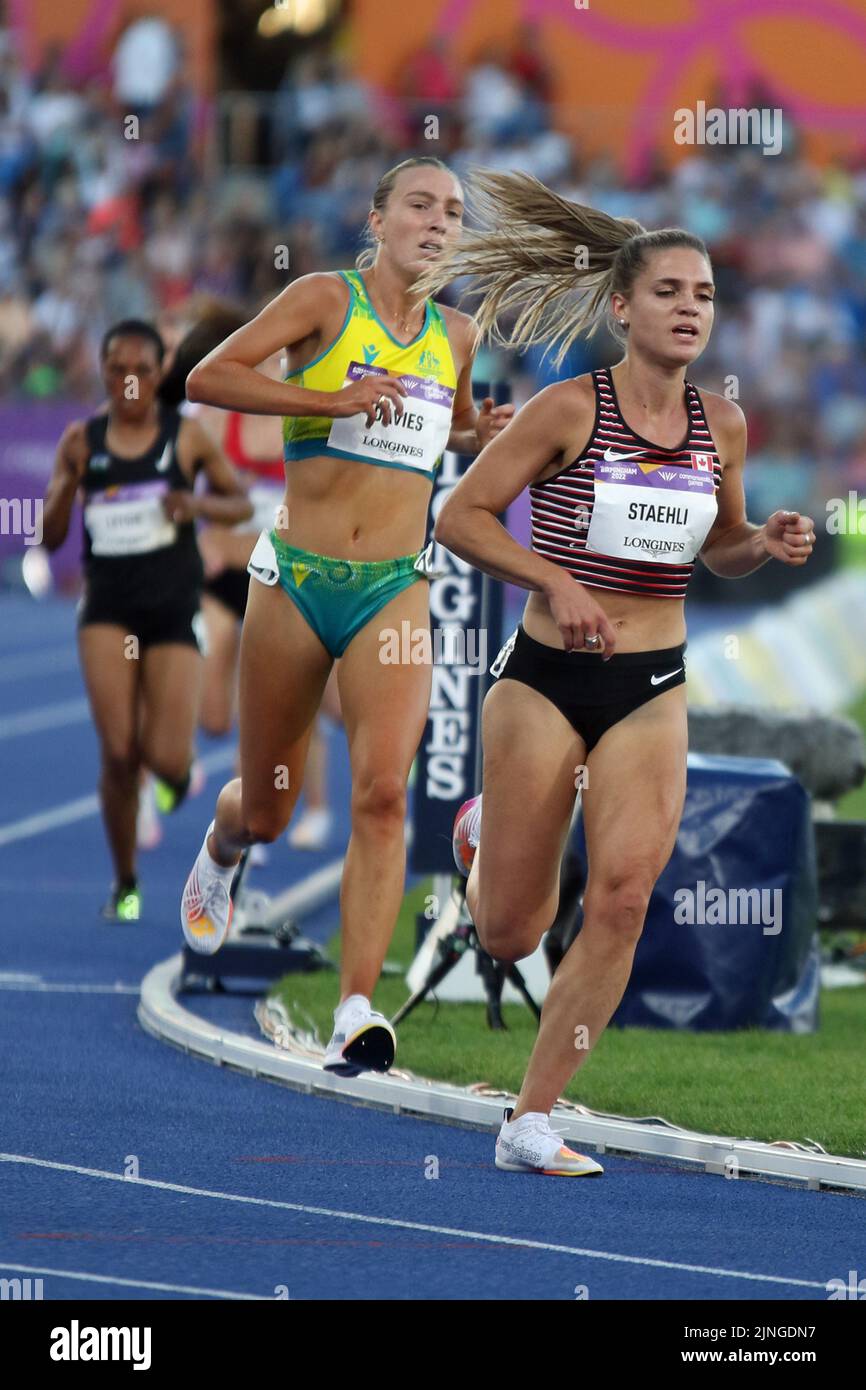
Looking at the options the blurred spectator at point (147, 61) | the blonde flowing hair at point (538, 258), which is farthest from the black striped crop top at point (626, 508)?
the blurred spectator at point (147, 61)

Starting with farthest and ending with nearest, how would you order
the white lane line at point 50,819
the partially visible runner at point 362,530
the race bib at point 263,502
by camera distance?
the white lane line at point 50,819
the race bib at point 263,502
the partially visible runner at point 362,530

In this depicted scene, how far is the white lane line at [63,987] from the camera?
837cm

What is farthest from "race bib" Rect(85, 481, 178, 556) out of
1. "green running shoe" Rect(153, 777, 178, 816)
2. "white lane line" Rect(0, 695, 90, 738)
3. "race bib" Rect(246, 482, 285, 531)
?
"white lane line" Rect(0, 695, 90, 738)

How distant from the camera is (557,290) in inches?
230

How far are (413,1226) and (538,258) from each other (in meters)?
2.35

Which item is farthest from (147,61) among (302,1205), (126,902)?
(302,1205)

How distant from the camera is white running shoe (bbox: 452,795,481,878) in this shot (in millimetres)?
6285

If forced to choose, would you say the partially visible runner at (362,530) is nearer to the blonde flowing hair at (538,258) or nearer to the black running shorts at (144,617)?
the blonde flowing hair at (538,258)

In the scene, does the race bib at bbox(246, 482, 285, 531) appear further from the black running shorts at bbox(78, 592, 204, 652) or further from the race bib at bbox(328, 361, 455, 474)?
the race bib at bbox(328, 361, 455, 474)

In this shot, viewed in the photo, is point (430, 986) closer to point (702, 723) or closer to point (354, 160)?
point (702, 723)

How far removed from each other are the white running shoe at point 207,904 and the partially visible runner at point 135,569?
223 cm

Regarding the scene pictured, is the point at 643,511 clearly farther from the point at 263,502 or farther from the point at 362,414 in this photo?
the point at 263,502
